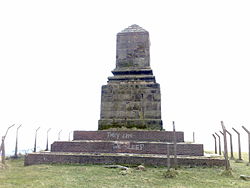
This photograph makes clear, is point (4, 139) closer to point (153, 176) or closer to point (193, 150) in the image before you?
point (153, 176)

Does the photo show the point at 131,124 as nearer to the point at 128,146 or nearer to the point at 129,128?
the point at 129,128

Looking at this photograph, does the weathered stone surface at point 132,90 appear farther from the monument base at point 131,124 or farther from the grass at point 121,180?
the grass at point 121,180

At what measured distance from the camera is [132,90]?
48.9ft

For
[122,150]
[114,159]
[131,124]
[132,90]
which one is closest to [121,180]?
[114,159]

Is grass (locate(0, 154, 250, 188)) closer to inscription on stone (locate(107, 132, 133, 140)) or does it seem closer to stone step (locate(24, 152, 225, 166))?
stone step (locate(24, 152, 225, 166))

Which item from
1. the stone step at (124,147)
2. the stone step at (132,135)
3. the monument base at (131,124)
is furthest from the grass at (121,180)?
the monument base at (131,124)

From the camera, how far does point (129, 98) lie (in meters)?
14.8

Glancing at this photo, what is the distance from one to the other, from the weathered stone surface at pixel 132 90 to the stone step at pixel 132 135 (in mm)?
1519

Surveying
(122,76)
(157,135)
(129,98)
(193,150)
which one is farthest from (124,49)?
(193,150)

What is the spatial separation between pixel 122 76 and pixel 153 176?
361 inches

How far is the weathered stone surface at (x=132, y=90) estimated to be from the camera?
46.8 ft

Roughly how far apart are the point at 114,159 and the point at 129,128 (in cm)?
387

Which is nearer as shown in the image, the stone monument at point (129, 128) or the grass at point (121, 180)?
the grass at point (121, 180)

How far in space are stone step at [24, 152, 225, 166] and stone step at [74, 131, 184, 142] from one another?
1996 mm
